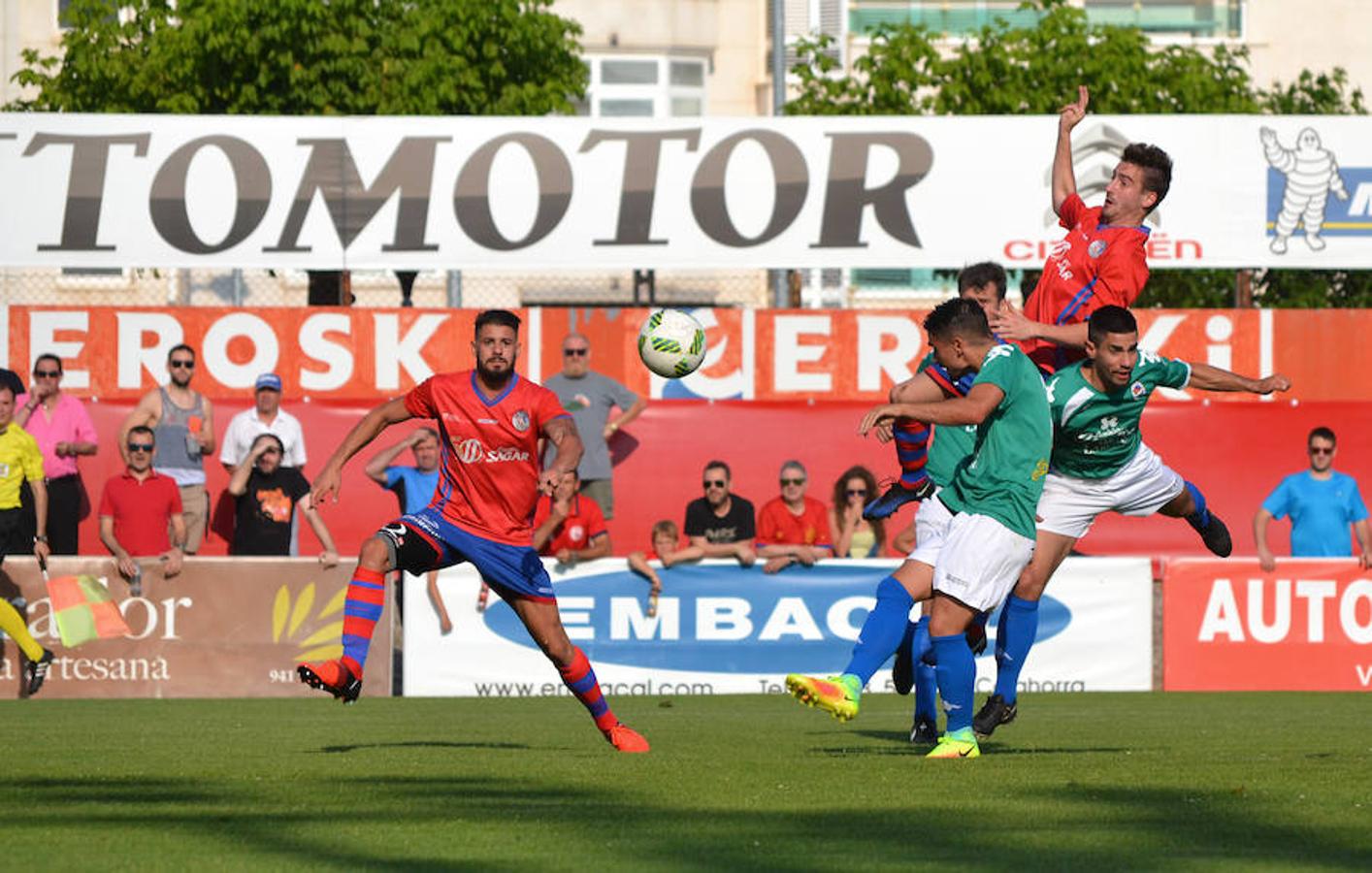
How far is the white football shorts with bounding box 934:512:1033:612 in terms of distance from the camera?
954 cm

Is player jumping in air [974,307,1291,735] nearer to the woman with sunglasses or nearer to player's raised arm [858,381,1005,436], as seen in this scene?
player's raised arm [858,381,1005,436]

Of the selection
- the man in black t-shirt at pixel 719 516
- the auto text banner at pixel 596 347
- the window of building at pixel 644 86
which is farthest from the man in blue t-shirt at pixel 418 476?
the window of building at pixel 644 86

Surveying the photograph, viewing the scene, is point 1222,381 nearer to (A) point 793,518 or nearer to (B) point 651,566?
(B) point 651,566

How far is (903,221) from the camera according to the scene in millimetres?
20375

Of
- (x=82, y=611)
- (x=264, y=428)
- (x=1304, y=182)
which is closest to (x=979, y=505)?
(x=82, y=611)

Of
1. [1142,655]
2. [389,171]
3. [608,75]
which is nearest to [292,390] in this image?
[389,171]

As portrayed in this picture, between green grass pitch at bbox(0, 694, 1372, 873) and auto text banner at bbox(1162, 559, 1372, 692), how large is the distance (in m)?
5.15

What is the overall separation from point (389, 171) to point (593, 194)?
1852mm

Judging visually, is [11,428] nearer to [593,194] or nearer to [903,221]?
[593,194]

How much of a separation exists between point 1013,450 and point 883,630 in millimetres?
1071

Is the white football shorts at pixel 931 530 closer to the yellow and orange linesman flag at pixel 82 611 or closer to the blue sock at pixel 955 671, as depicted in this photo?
the blue sock at pixel 955 671

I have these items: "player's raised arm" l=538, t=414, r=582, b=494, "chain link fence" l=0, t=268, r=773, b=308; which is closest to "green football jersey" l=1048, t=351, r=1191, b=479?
"player's raised arm" l=538, t=414, r=582, b=494

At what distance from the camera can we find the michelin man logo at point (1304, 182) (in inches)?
804

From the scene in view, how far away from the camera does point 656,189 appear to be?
20453mm
